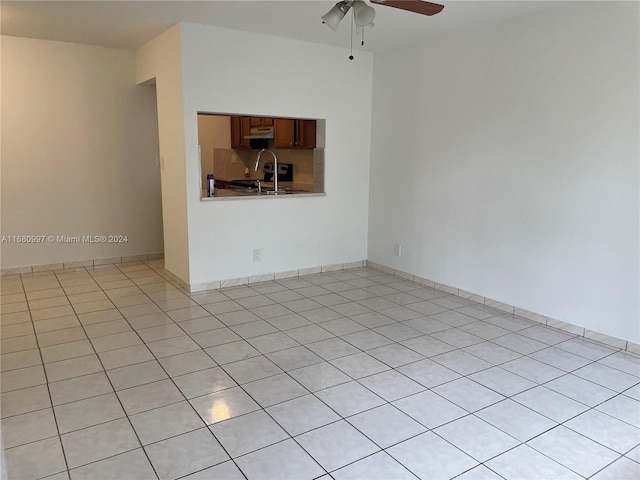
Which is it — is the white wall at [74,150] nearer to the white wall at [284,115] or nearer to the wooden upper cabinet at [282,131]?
the wooden upper cabinet at [282,131]

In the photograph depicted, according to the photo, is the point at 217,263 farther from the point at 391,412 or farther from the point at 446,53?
the point at 446,53

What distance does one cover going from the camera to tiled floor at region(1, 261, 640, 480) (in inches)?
78.5

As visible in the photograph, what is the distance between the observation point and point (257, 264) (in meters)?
4.76

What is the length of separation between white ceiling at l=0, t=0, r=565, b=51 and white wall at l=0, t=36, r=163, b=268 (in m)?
0.39

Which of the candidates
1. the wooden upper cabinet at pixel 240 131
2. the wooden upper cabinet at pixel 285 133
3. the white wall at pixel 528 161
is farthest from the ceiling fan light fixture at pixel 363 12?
the wooden upper cabinet at pixel 240 131

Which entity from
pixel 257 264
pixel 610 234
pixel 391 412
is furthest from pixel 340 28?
pixel 391 412

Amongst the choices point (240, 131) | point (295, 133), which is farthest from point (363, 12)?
point (240, 131)

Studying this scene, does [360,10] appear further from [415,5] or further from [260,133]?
[260,133]

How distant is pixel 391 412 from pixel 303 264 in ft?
9.22

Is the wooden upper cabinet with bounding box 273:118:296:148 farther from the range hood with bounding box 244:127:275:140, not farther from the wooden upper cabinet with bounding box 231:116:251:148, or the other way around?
Answer: the wooden upper cabinet with bounding box 231:116:251:148

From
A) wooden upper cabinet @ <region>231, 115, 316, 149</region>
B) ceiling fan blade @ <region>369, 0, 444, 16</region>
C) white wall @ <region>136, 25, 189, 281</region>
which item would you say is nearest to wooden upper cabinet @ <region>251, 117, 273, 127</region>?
wooden upper cabinet @ <region>231, 115, 316, 149</region>

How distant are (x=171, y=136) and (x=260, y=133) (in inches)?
81.8

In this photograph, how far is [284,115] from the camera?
15.3 ft

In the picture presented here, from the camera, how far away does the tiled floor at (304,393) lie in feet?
6.54
